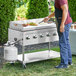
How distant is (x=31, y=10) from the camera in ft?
27.6

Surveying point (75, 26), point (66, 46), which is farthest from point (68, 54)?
point (75, 26)

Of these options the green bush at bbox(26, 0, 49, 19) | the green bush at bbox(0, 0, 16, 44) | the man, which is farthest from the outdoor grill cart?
the green bush at bbox(26, 0, 49, 19)

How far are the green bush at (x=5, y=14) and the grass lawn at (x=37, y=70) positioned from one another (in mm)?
2050

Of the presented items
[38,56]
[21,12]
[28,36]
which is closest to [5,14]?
[38,56]

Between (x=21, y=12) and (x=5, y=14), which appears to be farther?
(x=21, y=12)

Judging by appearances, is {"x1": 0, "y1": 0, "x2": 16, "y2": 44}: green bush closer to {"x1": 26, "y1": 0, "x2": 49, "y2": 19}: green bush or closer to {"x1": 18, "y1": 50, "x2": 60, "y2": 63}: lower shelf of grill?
{"x1": 26, "y1": 0, "x2": 49, "y2": 19}: green bush

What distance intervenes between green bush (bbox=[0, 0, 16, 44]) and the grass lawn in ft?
6.72

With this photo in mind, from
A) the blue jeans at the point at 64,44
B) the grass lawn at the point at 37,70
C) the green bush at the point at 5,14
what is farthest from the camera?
the green bush at the point at 5,14

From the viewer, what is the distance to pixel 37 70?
5.07 m

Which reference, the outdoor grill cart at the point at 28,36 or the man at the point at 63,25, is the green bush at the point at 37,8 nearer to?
the outdoor grill cart at the point at 28,36

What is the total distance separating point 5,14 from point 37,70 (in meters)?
2.88

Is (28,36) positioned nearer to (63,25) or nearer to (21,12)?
(63,25)

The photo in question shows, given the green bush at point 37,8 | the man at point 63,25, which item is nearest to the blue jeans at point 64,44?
the man at point 63,25

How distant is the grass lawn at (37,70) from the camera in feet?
15.8
